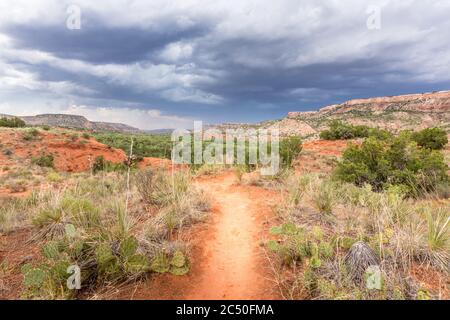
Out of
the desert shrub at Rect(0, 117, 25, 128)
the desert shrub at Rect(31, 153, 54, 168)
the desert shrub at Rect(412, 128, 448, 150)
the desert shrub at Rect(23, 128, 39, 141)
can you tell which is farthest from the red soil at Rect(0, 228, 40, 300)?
the desert shrub at Rect(0, 117, 25, 128)

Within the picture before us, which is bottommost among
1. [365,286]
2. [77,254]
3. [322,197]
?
[365,286]

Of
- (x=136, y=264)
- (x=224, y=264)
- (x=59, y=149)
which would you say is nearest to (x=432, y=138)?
(x=224, y=264)

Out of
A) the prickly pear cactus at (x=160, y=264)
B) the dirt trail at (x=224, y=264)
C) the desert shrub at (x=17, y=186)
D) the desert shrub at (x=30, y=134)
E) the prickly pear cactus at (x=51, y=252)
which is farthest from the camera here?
the desert shrub at (x=30, y=134)

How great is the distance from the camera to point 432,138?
23.2 metres

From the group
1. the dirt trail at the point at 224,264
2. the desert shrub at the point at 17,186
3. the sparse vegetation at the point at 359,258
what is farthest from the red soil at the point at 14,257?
the desert shrub at the point at 17,186

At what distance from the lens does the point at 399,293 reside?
2.83m

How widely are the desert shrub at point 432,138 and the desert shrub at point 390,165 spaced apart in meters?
14.7

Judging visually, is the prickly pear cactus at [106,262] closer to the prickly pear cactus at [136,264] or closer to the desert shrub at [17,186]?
the prickly pear cactus at [136,264]

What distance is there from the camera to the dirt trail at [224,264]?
3.23m

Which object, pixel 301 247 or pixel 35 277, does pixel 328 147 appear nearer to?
pixel 301 247
